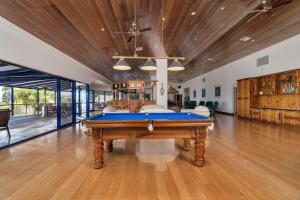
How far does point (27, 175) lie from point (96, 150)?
3.77 feet

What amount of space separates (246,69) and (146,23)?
25.3 feet

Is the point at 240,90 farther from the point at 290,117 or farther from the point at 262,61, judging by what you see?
the point at 290,117

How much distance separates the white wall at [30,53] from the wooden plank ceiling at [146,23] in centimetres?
26

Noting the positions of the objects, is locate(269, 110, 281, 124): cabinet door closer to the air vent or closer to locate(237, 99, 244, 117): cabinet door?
locate(237, 99, 244, 117): cabinet door

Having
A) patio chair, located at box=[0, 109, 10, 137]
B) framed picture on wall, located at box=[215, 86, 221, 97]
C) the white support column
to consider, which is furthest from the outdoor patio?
framed picture on wall, located at box=[215, 86, 221, 97]

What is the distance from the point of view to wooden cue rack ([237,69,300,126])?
6.85 metres

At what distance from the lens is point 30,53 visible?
505cm

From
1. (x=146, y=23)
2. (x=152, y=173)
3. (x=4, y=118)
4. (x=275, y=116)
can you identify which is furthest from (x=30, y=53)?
(x=275, y=116)

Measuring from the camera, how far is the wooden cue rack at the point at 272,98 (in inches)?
270

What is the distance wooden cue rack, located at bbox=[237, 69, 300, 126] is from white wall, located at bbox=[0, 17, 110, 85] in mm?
9394

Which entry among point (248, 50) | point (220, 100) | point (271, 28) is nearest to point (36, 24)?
point (271, 28)

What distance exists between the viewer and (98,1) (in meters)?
3.75

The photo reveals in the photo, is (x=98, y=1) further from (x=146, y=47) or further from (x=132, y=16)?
(x=146, y=47)

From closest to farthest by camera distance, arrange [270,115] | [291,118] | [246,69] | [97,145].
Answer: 1. [97,145]
2. [291,118]
3. [270,115]
4. [246,69]
